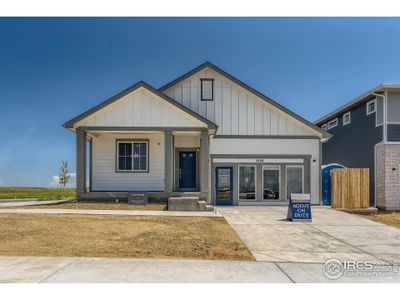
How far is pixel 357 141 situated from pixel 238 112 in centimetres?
875

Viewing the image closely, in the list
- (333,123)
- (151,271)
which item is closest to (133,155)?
(151,271)

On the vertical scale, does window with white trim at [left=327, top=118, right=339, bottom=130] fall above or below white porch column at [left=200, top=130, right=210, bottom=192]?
above

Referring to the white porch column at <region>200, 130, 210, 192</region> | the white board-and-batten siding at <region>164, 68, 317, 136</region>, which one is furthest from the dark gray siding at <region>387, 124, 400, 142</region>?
the white porch column at <region>200, 130, 210, 192</region>

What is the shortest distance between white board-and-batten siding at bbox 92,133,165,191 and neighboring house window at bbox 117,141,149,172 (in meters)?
0.23

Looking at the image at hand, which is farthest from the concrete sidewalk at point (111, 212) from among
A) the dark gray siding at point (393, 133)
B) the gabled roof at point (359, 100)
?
the gabled roof at point (359, 100)

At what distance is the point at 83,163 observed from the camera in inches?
614

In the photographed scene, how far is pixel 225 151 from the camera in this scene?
18125 mm

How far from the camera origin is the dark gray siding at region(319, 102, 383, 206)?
735 inches

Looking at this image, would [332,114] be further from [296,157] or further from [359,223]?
[359,223]

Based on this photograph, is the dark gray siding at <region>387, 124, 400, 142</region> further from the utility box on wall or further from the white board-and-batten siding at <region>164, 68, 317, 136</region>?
the utility box on wall

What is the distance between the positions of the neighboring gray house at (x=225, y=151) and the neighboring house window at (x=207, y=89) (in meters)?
0.06

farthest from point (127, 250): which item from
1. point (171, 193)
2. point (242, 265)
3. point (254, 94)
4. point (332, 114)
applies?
point (332, 114)

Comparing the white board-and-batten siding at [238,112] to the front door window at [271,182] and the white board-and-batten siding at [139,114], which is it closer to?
the front door window at [271,182]

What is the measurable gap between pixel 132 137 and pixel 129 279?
1291 centimetres
